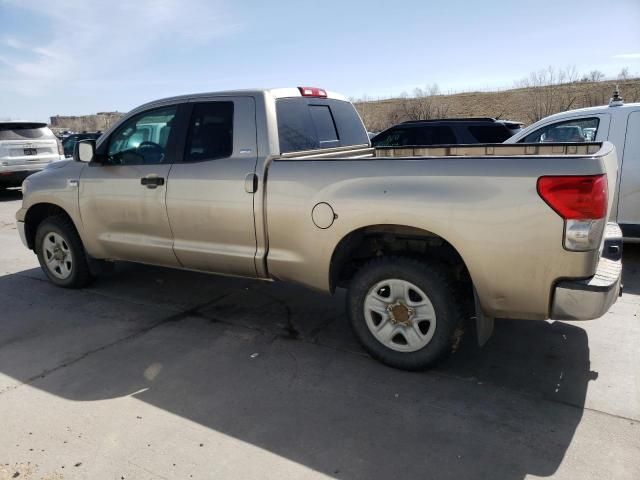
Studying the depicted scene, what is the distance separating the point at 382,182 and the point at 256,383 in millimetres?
1564

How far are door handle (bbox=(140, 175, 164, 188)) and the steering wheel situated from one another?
0.17m

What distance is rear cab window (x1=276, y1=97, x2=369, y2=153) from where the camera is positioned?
4.11 metres

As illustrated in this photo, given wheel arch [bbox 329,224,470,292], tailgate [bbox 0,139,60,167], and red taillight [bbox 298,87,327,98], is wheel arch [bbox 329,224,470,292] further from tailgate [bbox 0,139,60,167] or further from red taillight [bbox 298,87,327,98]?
tailgate [bbox 0,139,60,167]

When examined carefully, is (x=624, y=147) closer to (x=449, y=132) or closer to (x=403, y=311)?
(x=449, y=132)

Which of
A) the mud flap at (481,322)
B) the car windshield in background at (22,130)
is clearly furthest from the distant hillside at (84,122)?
the mud flap at (481,322)

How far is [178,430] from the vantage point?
2.88m

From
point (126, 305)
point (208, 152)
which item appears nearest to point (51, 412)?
point (126, 305)

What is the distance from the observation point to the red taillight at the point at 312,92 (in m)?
4.44

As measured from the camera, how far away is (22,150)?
12445mm

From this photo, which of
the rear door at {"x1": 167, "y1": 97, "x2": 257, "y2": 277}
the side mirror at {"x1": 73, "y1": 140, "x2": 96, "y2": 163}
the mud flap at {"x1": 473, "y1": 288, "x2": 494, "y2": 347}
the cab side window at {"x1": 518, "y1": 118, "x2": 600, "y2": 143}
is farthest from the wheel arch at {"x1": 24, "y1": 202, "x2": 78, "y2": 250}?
the cab side window at {"x1": 518, "y1": 118, "x2": 600, "y2": 143}

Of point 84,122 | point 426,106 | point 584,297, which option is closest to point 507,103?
point 426,106

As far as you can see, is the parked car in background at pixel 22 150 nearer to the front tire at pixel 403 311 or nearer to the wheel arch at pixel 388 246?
the wheel arch at pixel 388 246

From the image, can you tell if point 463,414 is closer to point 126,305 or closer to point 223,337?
point 223,337

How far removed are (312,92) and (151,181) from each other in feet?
5.33
